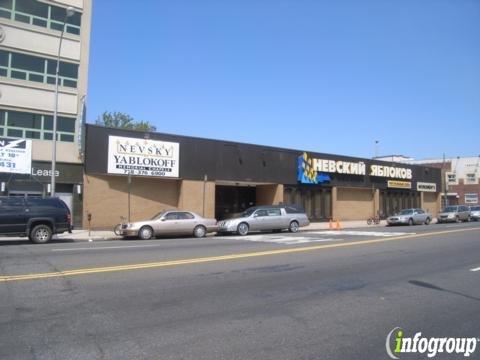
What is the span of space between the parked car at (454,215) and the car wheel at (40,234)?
34649 mm

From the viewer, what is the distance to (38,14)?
2684 cm

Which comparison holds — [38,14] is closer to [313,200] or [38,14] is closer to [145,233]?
[145,233]

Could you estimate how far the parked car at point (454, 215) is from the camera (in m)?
42.8

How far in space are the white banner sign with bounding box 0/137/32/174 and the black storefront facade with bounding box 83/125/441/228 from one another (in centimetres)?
280

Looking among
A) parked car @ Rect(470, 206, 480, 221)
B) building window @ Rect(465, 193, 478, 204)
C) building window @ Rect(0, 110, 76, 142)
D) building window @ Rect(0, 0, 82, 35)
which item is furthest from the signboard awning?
building window @ Rect(465, 193, 478, 204)

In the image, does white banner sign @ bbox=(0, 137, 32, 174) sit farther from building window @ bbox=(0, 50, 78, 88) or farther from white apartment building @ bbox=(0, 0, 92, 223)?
building window @ bbox=(0, 50, 78, 88)

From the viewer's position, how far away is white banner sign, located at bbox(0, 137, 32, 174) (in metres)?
23.3

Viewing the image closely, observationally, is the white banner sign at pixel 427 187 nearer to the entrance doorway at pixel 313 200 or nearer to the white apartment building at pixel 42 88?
the entrance doorway at pixel 313 200

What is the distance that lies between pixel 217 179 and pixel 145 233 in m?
9.74

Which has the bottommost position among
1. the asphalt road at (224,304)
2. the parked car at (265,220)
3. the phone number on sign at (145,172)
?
the asphalt road at (224,304)

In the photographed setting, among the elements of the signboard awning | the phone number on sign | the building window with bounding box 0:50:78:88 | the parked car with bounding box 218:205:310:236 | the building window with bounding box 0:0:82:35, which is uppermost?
the building window with bounding box 0:0:82:35

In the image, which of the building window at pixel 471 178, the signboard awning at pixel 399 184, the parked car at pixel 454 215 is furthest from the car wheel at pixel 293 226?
the building window at pixel 471 178

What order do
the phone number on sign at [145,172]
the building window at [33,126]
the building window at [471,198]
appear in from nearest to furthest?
the building window at [33,126], the phone number on sign at [145,172], the building window at [471,198]

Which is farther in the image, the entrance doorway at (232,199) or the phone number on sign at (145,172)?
the entrance doorway at (232,199)
